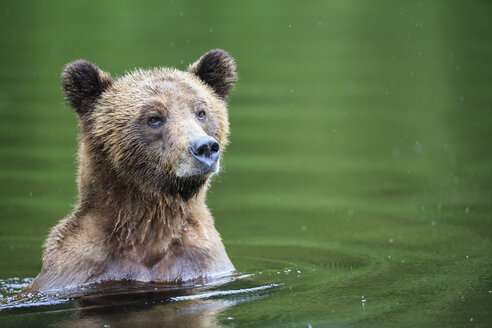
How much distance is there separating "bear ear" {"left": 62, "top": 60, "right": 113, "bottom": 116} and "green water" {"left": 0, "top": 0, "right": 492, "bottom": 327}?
1916mm

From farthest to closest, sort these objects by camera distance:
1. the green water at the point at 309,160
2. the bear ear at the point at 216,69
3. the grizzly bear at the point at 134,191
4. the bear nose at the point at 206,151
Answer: the bear ear at the point at 216,69
the grizzly bear at the point at 134,191
the green water at the point at 309,160
the bear nose at the point at 206,151

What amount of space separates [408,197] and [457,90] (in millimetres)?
10255

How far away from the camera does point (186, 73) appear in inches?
412

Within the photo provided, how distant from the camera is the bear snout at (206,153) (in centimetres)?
920

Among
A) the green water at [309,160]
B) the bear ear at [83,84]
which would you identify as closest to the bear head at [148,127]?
the bear ear at [83,84]

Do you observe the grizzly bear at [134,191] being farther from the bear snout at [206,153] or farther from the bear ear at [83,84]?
the bear snout at [206,153]

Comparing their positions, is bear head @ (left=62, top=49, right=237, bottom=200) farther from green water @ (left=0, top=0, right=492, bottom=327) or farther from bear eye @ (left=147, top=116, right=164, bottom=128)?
Result: green water @ (left=0, top=0, right=492, bottom=327)

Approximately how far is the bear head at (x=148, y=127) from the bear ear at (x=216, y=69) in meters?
0.37

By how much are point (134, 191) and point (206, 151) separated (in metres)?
0.95

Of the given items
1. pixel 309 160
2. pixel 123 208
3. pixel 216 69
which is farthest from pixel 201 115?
pixel 309 160

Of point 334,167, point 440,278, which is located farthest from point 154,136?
point 334,167

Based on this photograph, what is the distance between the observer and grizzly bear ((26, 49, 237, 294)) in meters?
9.65

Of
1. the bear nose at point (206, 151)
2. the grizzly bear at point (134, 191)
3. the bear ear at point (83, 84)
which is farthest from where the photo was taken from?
the bear ear at point (83, 84)

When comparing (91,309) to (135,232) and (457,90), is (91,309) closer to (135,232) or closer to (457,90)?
(135,232)
